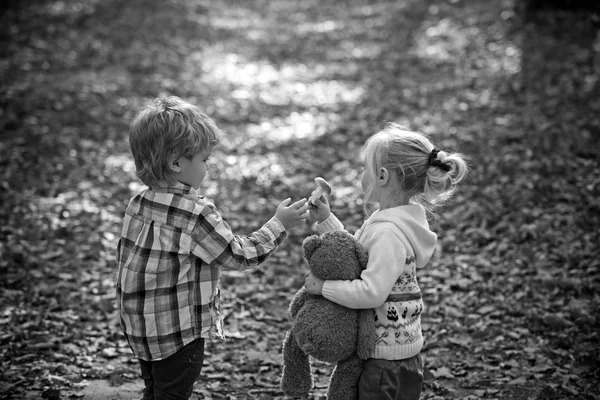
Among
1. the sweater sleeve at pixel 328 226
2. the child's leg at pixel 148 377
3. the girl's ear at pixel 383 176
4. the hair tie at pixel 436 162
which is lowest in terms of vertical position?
the child's leg at pixel 148 377

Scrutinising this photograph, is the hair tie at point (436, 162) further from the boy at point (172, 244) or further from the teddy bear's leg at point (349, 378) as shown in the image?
the teddy bear's leg at point (349, 378)

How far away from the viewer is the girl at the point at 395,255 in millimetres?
2980

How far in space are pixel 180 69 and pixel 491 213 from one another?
30.7 ft

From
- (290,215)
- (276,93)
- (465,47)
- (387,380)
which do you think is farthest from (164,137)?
(465,47)

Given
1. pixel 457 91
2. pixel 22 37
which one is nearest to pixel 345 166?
pixel 457 91

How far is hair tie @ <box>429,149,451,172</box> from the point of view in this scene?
10.2ft

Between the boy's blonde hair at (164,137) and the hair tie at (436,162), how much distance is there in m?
1.15

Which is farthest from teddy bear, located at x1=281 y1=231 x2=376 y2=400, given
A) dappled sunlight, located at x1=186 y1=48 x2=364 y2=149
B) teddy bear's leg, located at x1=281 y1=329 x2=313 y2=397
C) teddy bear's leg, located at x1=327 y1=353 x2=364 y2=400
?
dappled sunlight, located at x1=186 y1=48 x2=364 y2=149

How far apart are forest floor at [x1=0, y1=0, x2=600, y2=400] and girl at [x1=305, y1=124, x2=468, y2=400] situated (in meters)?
1.74

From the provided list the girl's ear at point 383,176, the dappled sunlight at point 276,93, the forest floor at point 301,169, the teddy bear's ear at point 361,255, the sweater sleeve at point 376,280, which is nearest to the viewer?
the sweater sleeve at point 376,280

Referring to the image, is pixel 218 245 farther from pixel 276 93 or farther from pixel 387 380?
pixel 276 93

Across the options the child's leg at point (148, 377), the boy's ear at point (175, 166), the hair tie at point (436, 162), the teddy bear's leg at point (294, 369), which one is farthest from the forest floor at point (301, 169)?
the hair tie at point (436, 162)

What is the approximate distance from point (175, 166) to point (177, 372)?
1118 mm

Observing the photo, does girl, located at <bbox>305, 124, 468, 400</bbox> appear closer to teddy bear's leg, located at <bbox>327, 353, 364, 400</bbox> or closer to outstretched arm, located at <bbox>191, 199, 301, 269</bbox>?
teddy bear's leg, located at <bbox>327, 353, 364, 400</bbox>
